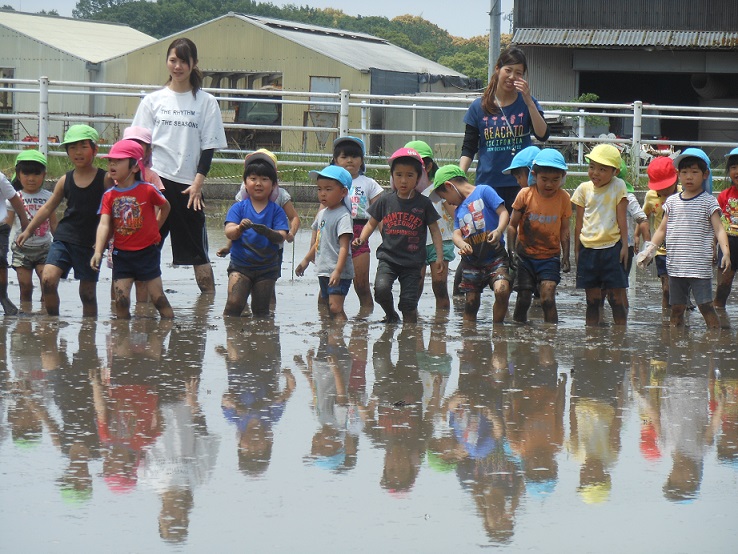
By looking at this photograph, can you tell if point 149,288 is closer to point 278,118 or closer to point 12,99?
point 278,118

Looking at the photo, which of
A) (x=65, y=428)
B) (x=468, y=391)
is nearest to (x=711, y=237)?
(x=468, y=391)

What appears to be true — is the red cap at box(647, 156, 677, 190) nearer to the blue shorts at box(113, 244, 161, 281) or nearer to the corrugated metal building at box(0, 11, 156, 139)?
the blue shorts at box(113, 244, 161, 281)

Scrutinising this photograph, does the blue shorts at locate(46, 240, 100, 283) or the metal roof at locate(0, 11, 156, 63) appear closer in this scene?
the blue shorts at locate(46, 240, 100, 283)

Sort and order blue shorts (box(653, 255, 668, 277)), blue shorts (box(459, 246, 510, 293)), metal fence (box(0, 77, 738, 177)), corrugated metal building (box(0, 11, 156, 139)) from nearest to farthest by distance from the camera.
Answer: blue shorts (box(459, 246, 510, 293)), blue shorts (box(653, 255, 668, 277)), metal fence (box(0, 77, 738, 177)), corrugated metal building (box(0, 11, 156, 139))

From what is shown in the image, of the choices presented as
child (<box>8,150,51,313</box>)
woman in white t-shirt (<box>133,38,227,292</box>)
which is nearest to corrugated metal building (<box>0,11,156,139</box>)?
child (<box>8,150,51,313</box>)

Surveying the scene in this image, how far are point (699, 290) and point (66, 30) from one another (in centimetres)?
3850

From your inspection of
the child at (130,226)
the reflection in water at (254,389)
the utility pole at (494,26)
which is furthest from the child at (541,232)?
the utility pole at (494,26)

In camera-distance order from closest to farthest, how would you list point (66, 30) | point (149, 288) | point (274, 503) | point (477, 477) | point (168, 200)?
point (274, 503) < point (477, 477) < point (149, 288) < point (168, 200) < point (66, 30)

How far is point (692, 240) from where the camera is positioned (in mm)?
7699

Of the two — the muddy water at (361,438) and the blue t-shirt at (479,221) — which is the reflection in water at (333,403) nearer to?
the muddy water at (361,438)

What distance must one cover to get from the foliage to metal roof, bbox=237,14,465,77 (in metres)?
26.7

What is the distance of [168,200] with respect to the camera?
8.28 m

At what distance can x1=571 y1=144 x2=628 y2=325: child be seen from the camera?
25.5ft

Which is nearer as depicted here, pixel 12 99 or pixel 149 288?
pixel 149 288
